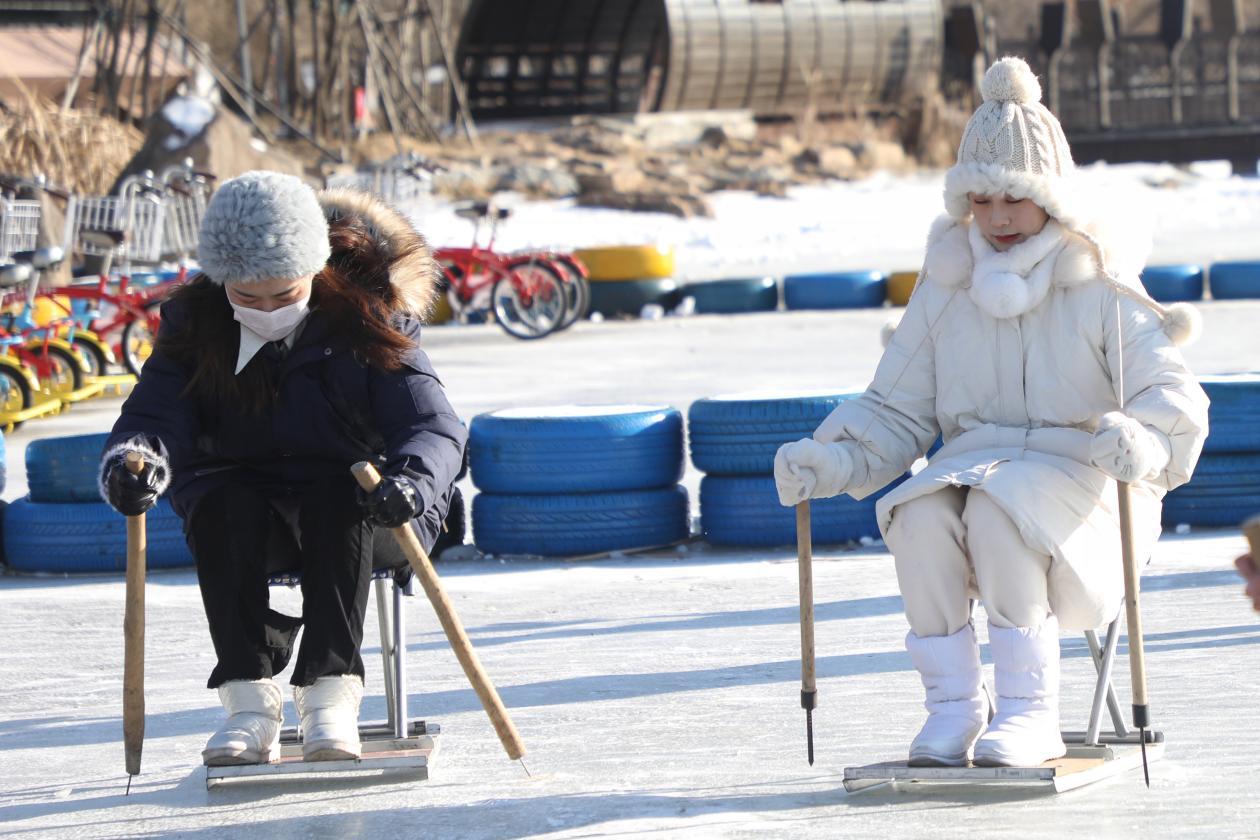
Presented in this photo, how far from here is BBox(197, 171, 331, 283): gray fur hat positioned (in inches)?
157

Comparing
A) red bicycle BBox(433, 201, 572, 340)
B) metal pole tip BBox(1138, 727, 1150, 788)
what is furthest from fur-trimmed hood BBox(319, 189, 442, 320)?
red bicycle BBox(433, 201, 572, 340)

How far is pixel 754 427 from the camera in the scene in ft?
22.2

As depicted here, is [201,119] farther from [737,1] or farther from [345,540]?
[345,540]

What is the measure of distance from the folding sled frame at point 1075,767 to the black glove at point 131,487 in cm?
144

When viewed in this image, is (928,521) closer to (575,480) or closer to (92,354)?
(575,480)

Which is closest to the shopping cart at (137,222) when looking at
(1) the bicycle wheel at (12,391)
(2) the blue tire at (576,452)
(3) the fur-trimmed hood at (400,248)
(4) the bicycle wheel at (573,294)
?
(1) the bicycle wheel at (12,391)

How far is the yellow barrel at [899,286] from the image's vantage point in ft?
53.6

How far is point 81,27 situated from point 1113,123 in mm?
17255

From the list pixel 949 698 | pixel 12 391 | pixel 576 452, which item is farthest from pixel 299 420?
pixel 12 391

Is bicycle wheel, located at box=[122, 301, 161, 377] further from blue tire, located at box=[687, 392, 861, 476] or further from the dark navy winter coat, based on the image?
the dark navy winter coat

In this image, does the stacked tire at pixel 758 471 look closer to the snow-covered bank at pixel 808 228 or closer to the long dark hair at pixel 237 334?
the long dark hair at pixel 237 334

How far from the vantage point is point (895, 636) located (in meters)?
5.38

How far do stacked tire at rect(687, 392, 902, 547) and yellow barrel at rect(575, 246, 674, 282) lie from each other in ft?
32.7

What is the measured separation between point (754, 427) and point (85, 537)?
2.27 meters
